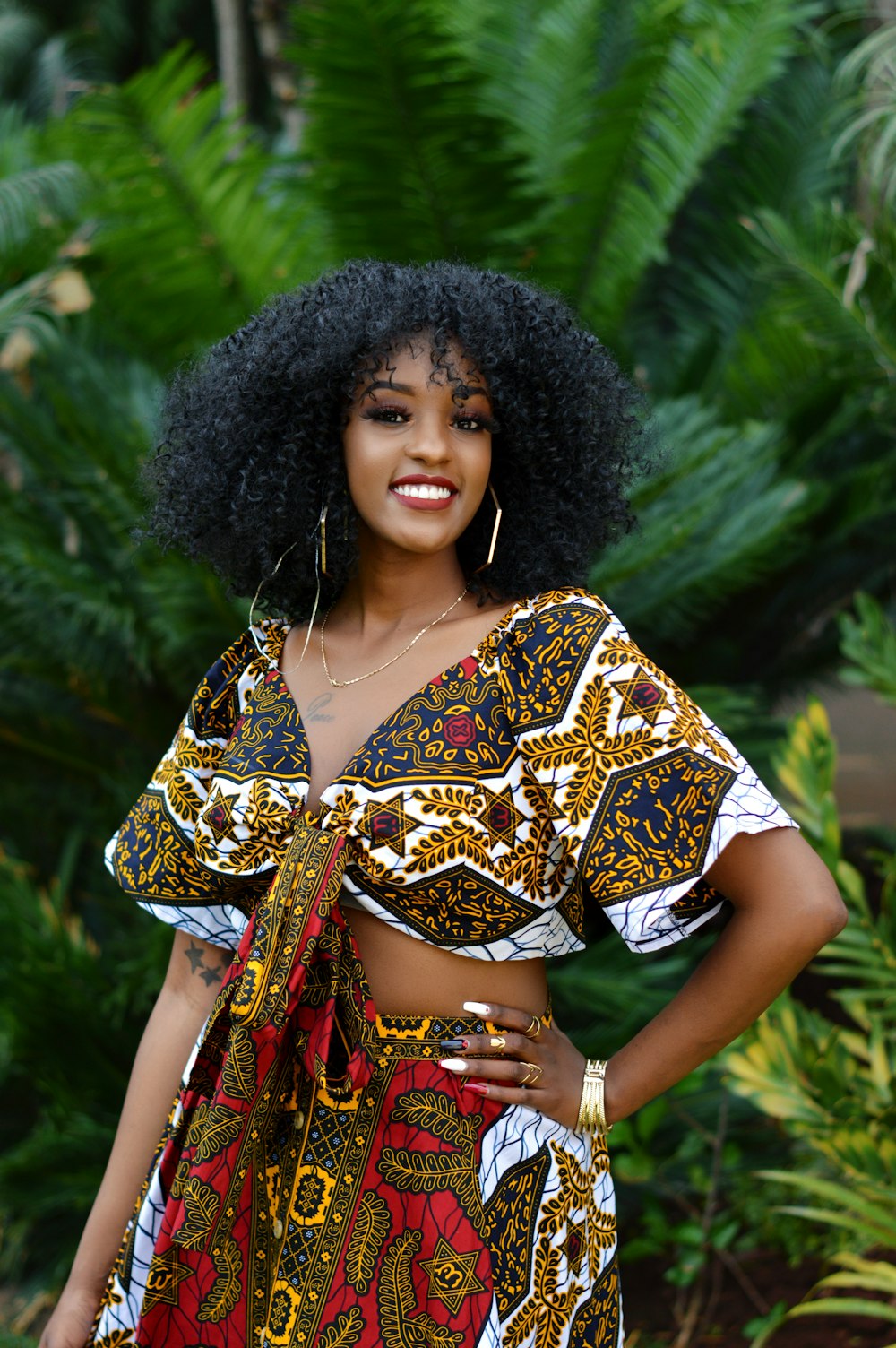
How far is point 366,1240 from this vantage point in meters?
1.73

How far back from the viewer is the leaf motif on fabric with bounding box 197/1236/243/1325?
180cm

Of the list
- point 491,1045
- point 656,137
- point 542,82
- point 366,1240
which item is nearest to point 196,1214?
point 366,1240

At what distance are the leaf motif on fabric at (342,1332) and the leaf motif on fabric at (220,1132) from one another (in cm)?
25

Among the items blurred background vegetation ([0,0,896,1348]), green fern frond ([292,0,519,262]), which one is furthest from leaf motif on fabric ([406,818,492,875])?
green fern frond ([292,0,519,262])

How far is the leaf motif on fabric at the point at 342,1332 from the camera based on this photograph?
1702mm

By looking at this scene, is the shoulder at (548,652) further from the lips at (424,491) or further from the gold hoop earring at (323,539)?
the gold hoop earring at (323,539)

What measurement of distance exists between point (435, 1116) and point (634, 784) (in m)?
0.50

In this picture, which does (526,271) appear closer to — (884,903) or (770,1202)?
(884,903)

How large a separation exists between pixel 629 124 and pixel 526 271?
647 millimetres

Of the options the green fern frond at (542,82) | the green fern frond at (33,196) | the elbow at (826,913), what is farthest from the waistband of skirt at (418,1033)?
the green fern frond at (33,196)

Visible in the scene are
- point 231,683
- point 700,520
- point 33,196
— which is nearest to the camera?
point 231,683

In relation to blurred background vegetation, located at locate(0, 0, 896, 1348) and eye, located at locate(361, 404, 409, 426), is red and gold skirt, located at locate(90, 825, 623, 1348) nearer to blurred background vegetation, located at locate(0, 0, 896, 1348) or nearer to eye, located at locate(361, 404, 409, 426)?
eye, located at locate(361, 404, 409, 426)

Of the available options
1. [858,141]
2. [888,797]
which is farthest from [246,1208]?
[888,797]

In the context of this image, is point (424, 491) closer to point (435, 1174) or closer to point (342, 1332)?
point (435, 1174)
